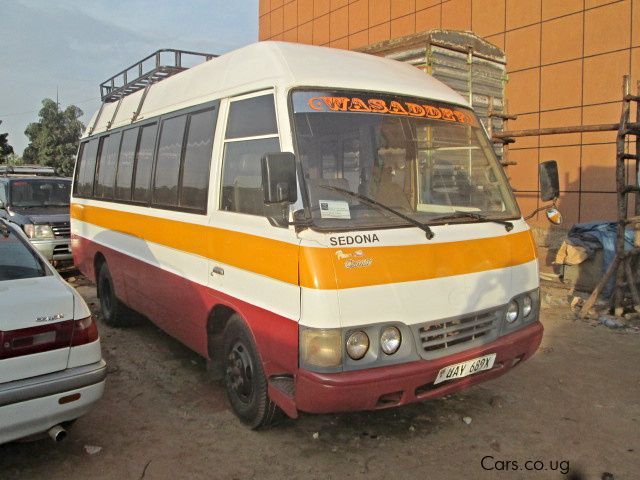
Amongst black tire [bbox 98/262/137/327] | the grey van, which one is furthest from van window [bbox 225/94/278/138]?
the grey van

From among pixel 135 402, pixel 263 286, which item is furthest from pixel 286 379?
pixel 135 402

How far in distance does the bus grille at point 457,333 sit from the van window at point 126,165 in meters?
3.85

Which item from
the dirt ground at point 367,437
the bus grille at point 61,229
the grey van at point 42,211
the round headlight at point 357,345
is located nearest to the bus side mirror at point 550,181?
the dirt ground at point 367,437

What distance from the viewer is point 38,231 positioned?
9.72 m

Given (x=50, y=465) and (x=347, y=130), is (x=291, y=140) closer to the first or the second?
(x=347, y=130)

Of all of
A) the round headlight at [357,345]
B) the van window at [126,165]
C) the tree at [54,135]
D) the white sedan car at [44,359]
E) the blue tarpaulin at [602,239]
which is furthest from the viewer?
the tree at [54,135]

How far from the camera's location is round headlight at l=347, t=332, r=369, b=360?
315 centimetres

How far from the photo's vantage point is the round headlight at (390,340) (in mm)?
3238

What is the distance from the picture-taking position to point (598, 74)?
39.6 feet

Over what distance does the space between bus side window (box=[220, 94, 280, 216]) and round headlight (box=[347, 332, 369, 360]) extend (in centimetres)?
104

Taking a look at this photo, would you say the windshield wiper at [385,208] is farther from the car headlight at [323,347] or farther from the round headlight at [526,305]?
the round headlight at [526,305]

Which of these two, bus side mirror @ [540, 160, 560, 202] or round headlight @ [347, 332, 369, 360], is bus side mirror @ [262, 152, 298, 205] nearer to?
round headlight @ [347, 332, 369, 360]

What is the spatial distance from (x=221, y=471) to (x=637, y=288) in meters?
6.38

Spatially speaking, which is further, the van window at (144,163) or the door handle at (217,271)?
the van window at (144,163)
